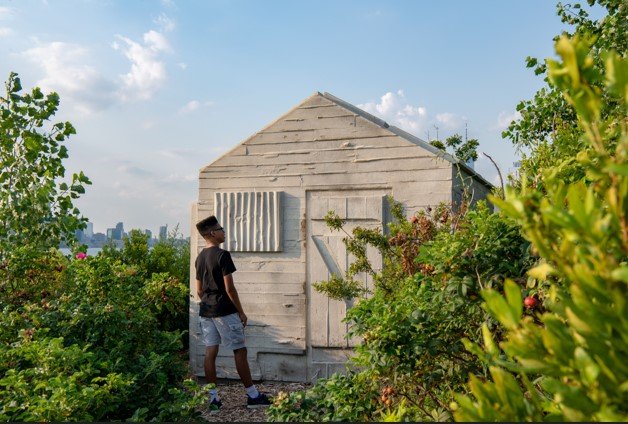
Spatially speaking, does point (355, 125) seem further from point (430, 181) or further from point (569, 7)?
point (569, 7)

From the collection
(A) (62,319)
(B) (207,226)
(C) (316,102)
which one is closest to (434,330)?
(A) (62,319)

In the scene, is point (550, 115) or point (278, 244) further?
point (550, 115)

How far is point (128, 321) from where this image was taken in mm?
5367

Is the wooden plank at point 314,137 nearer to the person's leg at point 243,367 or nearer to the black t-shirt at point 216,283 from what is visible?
the black t-shirt at point 216,283

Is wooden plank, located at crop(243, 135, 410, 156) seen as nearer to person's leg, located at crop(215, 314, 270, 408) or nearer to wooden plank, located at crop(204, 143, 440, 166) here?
wooden plank, located at crop(204, 143, 440, 166)

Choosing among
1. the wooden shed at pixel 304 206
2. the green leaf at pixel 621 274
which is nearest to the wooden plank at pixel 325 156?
the wooden shed at pixel 304 206

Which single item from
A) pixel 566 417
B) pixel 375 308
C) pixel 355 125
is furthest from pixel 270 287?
pixel 566 417

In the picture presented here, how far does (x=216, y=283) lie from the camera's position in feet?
24.0

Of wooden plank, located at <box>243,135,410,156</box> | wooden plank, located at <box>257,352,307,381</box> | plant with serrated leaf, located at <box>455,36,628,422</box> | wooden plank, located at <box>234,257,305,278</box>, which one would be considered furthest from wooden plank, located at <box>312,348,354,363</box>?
plant with serrated leaf, located at <box>455,36,628,422</box>

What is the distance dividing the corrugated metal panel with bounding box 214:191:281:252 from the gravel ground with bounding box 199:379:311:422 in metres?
1.72

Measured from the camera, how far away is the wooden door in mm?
7789

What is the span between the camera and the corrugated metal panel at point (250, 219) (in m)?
8.27

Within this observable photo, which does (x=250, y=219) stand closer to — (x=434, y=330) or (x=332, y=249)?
(x=332, y=249)

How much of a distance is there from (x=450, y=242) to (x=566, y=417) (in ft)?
7.30
